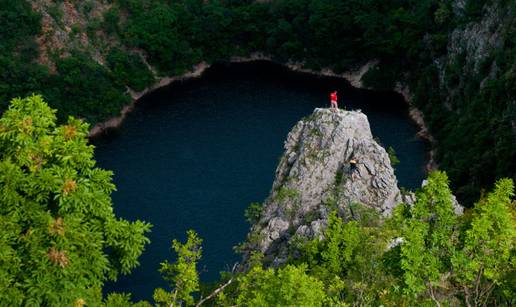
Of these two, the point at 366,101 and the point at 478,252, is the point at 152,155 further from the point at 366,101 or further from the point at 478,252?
the point at 478,252

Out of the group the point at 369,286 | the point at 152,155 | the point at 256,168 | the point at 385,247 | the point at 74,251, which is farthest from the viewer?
the point at 152,155

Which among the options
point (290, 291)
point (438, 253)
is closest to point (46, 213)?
point (290, 291)

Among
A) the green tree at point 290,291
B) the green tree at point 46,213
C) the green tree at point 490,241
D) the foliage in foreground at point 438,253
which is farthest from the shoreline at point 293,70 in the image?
the green tree at point 46,213

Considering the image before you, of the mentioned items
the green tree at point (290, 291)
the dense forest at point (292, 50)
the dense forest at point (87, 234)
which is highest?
the dense forest at point (87, 234)

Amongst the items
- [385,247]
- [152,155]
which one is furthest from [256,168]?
[385,247]

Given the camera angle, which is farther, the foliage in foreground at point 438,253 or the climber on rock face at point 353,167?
the climber on rock face at point 353,167

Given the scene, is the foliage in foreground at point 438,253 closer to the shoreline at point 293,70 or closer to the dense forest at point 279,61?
the dense forest at point 279,61
